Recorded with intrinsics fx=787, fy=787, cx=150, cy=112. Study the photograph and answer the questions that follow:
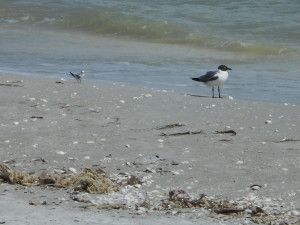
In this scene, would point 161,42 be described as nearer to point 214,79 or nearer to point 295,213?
point 214,79

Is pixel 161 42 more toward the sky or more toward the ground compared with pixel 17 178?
more toward the ground

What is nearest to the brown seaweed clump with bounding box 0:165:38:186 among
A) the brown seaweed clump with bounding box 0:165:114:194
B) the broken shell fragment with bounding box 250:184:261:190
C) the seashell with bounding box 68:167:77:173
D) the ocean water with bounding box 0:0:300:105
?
the brown seaweed clump with bounding box 0:165:114:194

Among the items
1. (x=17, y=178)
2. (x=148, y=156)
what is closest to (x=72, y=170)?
(x=17, y=178)

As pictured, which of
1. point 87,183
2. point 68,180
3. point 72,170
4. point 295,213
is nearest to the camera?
point 295,213

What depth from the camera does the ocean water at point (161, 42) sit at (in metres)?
12.0

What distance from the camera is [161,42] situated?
18453mm

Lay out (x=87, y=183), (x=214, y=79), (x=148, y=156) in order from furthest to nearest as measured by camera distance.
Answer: (x=214, y=79)
(x=148, y=156)
(x=87, y=183)

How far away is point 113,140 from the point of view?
23.0ft

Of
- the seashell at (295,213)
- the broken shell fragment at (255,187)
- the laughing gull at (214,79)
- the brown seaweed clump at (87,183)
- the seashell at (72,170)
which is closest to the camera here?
the seashell at (295,213)

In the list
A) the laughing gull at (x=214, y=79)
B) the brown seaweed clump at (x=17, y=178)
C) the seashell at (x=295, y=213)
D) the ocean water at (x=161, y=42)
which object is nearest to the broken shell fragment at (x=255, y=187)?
the seashell at (x=295, y=213)

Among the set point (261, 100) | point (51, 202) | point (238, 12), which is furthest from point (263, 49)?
point (51, 202)

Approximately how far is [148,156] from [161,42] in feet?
40.0

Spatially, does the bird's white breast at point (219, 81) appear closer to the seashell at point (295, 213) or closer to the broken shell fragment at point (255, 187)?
the broken shell fragment at point (255, 187)

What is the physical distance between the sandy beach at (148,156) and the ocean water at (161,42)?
6.41 ft
